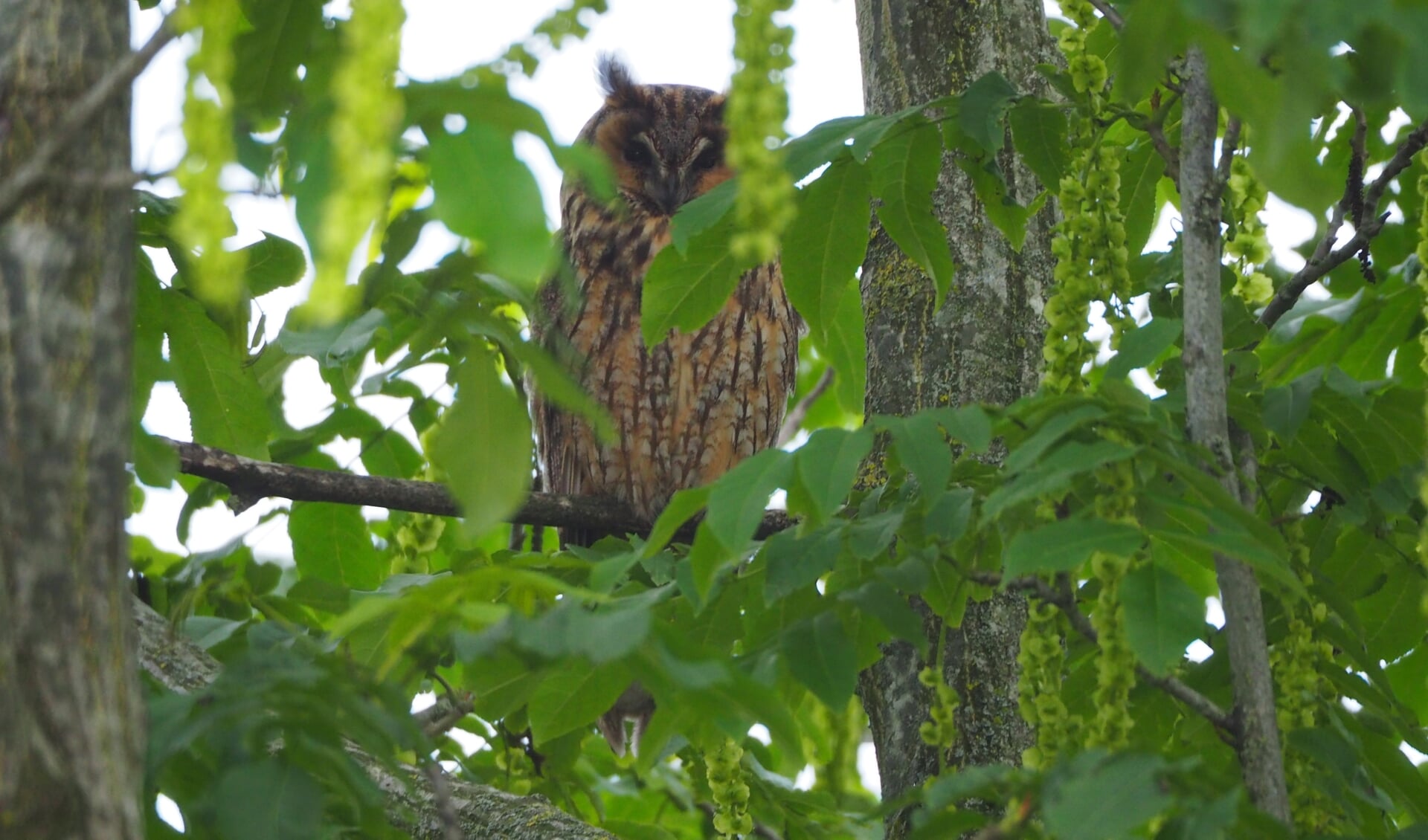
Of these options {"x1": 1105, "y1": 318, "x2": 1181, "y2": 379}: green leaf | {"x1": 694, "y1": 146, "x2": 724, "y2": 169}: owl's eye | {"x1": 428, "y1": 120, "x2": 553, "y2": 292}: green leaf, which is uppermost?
{"x1": 694, "y1": 146, "x2": 724, "y2": 169}: owl's eye

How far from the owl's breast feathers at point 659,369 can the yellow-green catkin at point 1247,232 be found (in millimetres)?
2195

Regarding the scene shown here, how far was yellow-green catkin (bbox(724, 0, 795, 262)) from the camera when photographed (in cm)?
80

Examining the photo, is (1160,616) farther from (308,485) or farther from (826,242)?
(308,485)

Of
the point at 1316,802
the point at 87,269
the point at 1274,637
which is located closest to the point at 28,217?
the point at 87,269

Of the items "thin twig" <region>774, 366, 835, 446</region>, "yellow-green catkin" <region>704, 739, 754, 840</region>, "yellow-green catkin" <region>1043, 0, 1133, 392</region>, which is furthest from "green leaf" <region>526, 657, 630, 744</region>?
"thin twig" <region>774, 366, 835, 446</region>

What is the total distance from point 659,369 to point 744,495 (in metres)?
2.63

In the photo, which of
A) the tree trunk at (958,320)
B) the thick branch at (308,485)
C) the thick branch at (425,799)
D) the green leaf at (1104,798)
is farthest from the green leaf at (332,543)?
the green leaf at (1104,798)

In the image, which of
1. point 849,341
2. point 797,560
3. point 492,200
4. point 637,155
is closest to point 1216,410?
point 797,560

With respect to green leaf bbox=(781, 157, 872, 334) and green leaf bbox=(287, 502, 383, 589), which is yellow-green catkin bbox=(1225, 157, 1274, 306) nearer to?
green leaf bbox=(781, 157, 872, 334)

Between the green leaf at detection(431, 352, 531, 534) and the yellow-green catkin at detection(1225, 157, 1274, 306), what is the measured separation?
0.99m

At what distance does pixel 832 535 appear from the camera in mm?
1506

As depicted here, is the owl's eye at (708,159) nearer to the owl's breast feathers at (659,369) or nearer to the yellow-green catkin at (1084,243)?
the owl's breast feathers at (659,369)

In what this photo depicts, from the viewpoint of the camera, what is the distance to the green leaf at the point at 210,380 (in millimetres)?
1916

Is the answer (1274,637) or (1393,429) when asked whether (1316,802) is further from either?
(1393,429)
